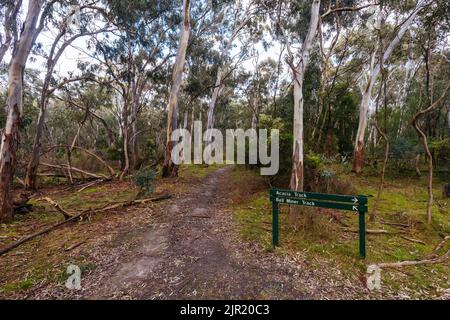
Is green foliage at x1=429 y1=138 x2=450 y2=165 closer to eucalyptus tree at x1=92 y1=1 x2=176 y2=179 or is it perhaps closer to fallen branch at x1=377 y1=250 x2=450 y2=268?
fallen branch at x1=377 y1=250 x2=450 y2=268

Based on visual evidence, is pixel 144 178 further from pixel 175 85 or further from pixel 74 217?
pixel 175 85

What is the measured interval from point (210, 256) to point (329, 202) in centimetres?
209

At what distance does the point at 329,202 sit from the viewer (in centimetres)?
376

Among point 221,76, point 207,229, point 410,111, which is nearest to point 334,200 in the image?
point 207,229

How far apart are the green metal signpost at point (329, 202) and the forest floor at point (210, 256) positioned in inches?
15.9

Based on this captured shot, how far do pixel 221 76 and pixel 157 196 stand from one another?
12.1 metres

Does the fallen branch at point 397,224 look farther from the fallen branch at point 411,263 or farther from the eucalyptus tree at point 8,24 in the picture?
the eucalyptus tree at point 8,24

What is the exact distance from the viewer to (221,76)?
17.2 m

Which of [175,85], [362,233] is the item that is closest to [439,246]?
[362,233]

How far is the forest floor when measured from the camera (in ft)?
10.2

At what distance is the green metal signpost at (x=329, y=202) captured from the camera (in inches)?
143

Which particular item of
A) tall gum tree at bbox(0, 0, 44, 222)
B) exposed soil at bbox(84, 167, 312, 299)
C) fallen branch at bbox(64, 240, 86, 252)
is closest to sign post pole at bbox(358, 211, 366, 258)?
exposed soil at bbox(84, 167, 312, 299)

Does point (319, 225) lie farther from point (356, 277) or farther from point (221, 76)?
point (221, 76)

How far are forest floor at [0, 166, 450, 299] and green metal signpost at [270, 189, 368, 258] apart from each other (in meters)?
0.40
